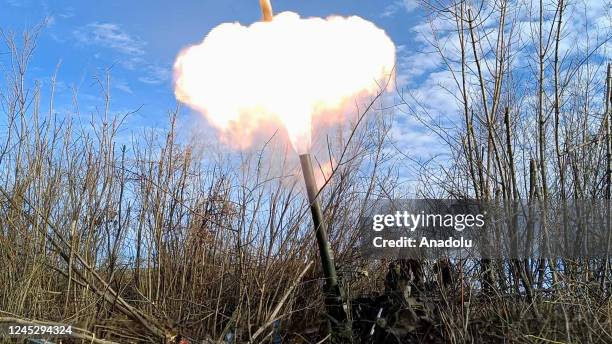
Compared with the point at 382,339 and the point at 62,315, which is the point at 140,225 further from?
the point at 382,339

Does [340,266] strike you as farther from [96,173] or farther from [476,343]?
[96,173]

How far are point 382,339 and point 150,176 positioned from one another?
8.18 ft

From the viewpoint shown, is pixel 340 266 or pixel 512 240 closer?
pixel 512 240

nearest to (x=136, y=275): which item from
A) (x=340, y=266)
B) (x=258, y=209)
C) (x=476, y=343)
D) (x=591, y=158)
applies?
(x=258, y=209)

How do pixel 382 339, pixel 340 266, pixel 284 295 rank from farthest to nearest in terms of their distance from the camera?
1. pixel 340 266
2. pixel 284 295
3. pixel 382 339

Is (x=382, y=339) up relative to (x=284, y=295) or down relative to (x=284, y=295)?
down

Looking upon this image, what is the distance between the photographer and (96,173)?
529 cm

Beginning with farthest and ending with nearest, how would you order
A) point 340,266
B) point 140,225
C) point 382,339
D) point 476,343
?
point 340,266, point 140,225, point 382,339, point 476,343

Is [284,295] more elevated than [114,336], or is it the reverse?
[284,295]

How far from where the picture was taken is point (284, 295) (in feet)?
16.3

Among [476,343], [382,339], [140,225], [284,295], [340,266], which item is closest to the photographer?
[476,343]

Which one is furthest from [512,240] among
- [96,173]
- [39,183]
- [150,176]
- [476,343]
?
[39,183]

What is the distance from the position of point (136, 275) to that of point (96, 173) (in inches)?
38.8

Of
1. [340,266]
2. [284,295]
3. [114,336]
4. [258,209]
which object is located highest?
[258,209]
